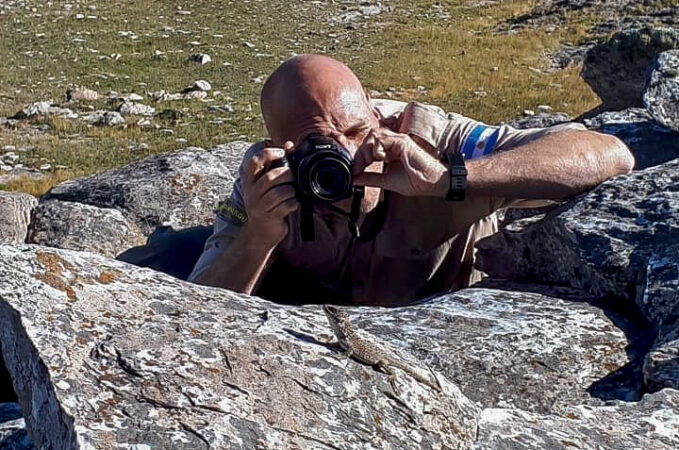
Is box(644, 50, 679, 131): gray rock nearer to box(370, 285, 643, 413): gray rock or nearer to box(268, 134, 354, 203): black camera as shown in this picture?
box(370, 285, 643, 413): gray rock

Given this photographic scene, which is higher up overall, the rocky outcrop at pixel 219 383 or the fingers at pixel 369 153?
the fingers at pixel 369 153

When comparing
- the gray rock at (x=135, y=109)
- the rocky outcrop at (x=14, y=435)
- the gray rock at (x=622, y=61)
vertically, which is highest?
the rocky outcrop at (x=14, y=435)

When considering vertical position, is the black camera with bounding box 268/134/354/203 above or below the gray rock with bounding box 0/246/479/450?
above

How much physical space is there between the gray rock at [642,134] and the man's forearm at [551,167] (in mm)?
1136

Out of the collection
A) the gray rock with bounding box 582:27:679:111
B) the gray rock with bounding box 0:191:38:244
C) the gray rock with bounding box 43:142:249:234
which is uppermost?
the gray rock with bounding box 43:142:249:234

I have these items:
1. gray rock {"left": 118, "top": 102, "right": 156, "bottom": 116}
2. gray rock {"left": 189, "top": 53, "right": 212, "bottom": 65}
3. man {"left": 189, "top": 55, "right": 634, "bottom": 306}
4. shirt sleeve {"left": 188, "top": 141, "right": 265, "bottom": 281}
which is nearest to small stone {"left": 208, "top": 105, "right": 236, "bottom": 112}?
gray rock {"left": 118, "top": 102, "right": 156, "bottom": 116}

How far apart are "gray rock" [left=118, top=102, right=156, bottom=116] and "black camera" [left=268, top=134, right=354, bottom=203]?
17.0 metres

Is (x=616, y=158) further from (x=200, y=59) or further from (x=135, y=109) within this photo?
(x=200, y=59)

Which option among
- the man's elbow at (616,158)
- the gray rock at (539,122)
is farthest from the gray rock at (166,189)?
the man's elbow at (616,158)

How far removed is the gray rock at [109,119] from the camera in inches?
788

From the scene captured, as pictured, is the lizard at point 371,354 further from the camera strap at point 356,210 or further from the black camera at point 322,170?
the camera strap at point 356,210

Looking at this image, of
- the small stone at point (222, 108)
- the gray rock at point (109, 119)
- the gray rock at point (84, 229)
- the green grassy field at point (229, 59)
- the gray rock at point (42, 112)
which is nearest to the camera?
the gray rock at point (84, 229)

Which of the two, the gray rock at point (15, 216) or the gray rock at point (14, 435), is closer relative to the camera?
the gray rock at point (14, 435)

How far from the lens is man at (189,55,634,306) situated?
4449mm
